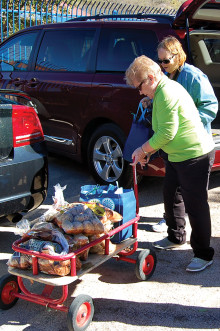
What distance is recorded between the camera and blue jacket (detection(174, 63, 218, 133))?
380 centimetres

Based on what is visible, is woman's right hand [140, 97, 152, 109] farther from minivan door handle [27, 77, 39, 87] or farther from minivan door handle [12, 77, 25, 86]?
minivan door handle [12, 77, 25, 86]

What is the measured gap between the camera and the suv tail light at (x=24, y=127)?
13.2 feet

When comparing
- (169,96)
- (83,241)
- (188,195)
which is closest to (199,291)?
(188,195)

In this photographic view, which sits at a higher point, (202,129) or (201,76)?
(201,76)

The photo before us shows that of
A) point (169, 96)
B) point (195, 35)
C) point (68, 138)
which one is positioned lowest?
point (68, 138)

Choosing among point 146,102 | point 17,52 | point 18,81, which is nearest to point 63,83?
point 18,81

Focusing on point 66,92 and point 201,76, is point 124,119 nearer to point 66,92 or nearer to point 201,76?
point 66,92

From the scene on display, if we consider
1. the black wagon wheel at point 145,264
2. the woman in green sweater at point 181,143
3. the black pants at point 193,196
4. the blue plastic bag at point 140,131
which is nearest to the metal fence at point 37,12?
the blue plastic bag at point 140,131

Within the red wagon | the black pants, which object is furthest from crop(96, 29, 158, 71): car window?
the red wagon

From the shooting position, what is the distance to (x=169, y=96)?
329cm

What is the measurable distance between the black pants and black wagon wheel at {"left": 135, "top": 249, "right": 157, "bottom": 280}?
394 mm

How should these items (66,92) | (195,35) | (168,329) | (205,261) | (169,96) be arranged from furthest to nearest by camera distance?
1. (66,92)
2. (195,35)
3. (205,261)
4. (169,96)
5. (168,329)

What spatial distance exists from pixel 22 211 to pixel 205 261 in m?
1.57

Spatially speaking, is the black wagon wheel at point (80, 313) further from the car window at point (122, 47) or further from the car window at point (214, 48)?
the car window at point (214, 48)
